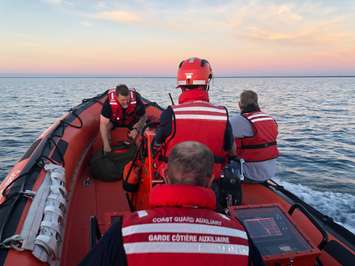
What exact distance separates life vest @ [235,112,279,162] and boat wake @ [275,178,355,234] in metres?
1.61

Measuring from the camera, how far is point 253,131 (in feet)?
11.3

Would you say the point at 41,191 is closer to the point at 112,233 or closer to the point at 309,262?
the point at 112,233

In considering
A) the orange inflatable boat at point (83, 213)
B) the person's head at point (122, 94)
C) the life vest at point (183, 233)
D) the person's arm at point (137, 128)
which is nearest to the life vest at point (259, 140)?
the orange inflatable boat at point (83, 213)

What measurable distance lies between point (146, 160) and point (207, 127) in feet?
2.52

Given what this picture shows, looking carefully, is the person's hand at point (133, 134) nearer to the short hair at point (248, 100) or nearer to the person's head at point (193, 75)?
the short hair at point (248, 100)

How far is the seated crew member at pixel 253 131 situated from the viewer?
11.2ft

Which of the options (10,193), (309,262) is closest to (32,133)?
(10,193)

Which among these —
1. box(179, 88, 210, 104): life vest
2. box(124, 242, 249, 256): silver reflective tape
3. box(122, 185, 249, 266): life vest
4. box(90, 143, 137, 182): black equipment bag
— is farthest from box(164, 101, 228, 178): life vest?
box(90, 143, 137, 182): black equipment bag

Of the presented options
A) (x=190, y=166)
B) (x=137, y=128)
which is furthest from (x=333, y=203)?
(x=190, y=166)

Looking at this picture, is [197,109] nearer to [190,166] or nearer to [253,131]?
[190,166]

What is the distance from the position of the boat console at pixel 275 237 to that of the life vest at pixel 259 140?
1.34 meters

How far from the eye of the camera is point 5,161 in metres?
6.90

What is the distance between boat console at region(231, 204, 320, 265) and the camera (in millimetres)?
1824

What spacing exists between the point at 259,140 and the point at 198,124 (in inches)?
57.4
